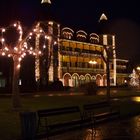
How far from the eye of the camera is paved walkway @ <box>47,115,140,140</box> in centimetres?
1340

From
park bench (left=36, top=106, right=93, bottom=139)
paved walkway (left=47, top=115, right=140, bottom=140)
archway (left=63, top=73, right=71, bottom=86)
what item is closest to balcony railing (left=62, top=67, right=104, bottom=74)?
archway (left=63, top=73, right=71, bottom=86)

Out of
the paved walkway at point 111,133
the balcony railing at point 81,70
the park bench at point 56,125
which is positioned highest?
the balcony railing at point 81,70

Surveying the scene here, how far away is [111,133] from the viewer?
14.5 meters

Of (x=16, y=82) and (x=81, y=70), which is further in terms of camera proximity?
(x=81, y=70)

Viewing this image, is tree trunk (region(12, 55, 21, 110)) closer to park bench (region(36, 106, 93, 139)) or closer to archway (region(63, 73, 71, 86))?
park bench (region(36, 106, 93, 139))

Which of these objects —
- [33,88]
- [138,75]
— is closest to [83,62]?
[138,75]

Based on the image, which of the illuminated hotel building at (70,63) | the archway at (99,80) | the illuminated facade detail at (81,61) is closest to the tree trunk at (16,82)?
the illuminated hotel building at (70,63)

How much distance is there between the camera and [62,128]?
15523mm

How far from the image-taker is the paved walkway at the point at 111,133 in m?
13.4

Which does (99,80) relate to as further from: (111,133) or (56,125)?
(56,125)

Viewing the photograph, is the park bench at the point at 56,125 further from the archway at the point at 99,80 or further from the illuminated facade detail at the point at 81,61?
the archway at the point at 99,80

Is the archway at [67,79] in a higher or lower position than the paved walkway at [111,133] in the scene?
higher

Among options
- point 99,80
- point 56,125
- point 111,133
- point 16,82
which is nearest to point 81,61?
point 99,80

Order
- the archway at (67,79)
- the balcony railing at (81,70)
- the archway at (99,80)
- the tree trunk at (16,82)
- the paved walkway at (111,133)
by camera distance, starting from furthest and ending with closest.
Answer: the archway at (99,80) < the balcony railing at (81,70) < the archway at (67,79) < the tree trunk at (16,82) < the paved walkway at (111,133)
